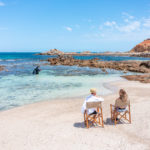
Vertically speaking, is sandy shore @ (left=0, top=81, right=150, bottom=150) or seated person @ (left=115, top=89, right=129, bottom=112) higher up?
seated person @ (left=115, top=89, right=129, bottom=112)

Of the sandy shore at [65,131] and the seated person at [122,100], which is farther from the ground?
the seated person at [122,100]

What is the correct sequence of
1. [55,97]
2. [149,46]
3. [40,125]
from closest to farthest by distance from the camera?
[40,125] → [55,97] → [149,46]

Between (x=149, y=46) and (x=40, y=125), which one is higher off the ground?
(x=149, y=46)

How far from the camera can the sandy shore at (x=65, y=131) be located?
4.55 meters

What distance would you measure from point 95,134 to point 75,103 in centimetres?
383

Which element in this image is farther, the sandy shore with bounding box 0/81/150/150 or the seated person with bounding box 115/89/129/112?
the seated person with bounding box 115/89/129/112

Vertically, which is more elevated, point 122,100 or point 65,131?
point 122,100

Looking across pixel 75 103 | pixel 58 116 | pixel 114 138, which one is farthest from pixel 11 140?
pixel 75 103

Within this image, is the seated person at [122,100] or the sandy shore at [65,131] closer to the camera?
the sandy shore at [65,131]

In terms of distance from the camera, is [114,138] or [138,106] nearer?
[114,138]

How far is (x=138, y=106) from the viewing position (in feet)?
26.3

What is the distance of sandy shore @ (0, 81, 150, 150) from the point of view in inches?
179

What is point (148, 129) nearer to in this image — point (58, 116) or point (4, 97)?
point (58, 116)

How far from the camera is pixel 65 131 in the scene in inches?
215
